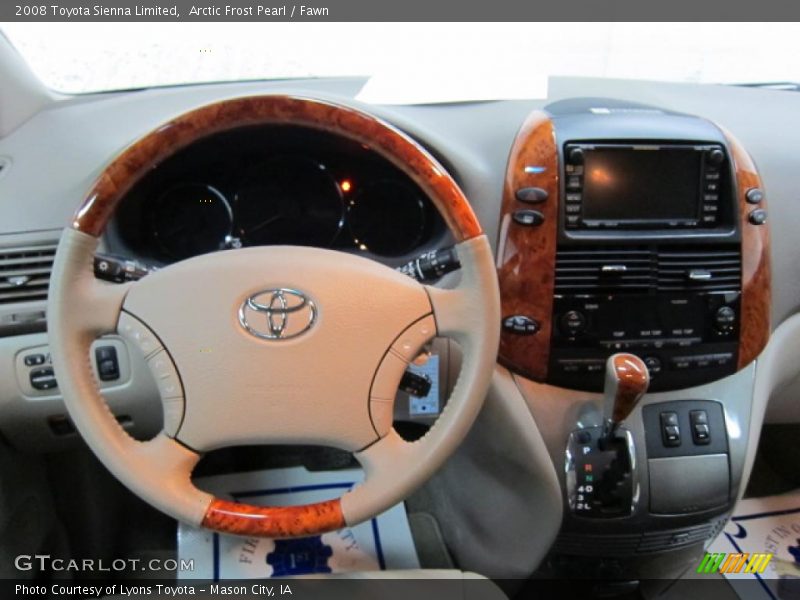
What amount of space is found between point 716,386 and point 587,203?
1.32 ft

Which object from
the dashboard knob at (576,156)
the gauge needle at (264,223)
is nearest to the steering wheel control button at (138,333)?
the gauge needle at (264,223)

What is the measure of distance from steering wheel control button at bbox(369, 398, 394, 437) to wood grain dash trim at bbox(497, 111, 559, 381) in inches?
11.9

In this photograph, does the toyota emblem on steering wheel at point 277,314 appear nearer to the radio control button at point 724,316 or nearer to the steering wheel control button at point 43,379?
the steering wheel control button at point 43,379

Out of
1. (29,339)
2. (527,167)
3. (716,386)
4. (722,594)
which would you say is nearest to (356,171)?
(527,167)

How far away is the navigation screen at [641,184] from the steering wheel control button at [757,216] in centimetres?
9

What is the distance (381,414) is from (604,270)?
45cm

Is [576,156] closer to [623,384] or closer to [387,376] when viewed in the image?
[623,384]

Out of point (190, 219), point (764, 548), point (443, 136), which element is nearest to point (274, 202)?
point (190, 219)

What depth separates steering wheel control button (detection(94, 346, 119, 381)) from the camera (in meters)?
1.08

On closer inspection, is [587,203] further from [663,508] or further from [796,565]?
[796,565]

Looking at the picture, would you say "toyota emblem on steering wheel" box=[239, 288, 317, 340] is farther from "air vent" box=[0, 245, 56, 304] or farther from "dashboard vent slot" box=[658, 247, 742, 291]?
"dashboard vent slot" box=[658, 247, 742, 291]

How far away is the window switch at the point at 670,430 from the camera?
1.14 metres

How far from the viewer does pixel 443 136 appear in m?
1.12

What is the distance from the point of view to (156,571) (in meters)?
1.43
